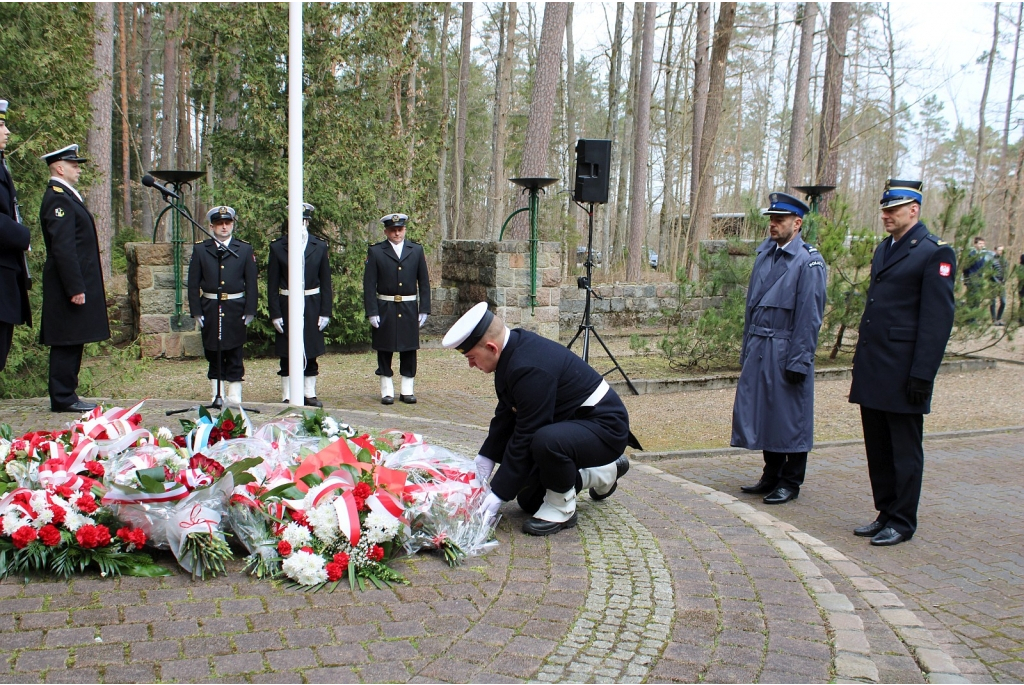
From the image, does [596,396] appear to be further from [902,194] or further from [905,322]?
[902,194]

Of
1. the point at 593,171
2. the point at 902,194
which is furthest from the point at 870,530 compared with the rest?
the point at 593,171

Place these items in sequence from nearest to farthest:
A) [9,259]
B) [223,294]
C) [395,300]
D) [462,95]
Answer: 1. [9,259]
2. [223,294]
3. [395,300]
4. [462,95]

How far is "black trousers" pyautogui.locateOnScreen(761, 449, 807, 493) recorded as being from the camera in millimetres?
5883

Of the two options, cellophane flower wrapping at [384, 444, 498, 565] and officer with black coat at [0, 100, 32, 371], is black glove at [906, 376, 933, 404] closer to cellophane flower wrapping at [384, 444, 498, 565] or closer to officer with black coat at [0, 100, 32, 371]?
cellophane flower wrapping at [384, 444, 498, 565]

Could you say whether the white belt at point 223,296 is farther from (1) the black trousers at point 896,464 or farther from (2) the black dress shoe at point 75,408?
(1) the black trousers at point 896,464

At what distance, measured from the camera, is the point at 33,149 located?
8.80 m

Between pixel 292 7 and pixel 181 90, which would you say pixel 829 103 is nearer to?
pixel 292 7

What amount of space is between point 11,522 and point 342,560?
135cm

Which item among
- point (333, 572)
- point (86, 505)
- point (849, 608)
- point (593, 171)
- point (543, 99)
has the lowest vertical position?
point (849, 608)

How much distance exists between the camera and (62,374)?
7016 mm

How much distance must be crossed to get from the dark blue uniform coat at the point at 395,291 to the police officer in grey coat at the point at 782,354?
395cm

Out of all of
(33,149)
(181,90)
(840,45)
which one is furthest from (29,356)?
(181,90)

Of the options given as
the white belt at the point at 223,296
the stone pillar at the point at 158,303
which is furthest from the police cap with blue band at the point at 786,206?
the stone pillar at the point at 158,303

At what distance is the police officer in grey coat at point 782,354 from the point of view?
5.69 m
